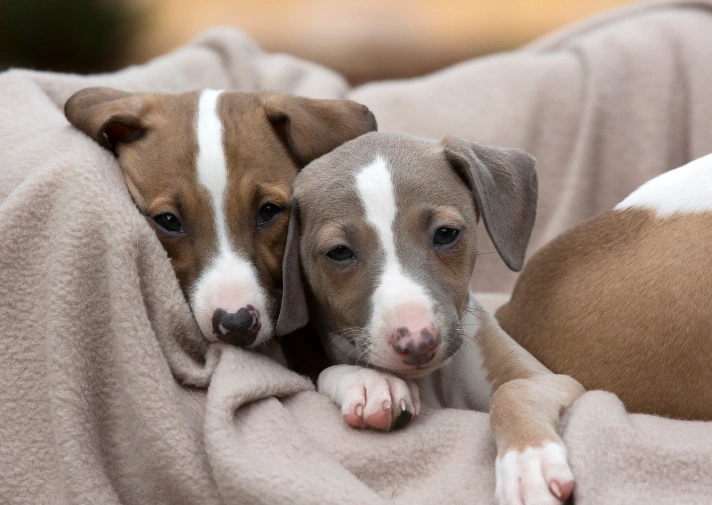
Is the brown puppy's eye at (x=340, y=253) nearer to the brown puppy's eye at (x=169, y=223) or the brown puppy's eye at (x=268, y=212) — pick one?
the brown puppy's eye at (x=268, y=212)

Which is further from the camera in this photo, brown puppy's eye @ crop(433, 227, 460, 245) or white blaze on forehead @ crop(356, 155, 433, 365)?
brown puppy's eye @ crop(433, 227, 460, 245)

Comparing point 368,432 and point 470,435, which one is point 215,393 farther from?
point 470,435

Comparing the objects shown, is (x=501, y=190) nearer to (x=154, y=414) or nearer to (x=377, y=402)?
(x=377, y=402)

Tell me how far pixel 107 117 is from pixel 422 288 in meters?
1.14

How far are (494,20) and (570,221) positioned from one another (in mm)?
4894

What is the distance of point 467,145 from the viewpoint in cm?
254

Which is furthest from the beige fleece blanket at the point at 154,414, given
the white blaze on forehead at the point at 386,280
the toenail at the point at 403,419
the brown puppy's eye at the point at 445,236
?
the brown puppy's eye at the point at 445,236

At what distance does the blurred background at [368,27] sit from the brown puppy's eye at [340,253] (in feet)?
19.9

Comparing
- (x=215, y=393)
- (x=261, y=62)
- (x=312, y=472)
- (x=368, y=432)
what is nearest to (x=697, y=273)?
(x=368, y=432)

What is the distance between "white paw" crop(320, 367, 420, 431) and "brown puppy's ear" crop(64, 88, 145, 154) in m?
1.06

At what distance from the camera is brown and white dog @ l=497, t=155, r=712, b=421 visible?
86.7 inches

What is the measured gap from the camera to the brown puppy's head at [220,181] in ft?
7.55

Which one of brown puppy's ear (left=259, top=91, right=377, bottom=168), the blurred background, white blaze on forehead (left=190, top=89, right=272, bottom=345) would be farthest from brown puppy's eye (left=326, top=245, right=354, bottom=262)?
the blurred background

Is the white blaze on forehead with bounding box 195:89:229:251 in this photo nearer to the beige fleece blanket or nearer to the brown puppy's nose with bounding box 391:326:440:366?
the beige fleece blanket
